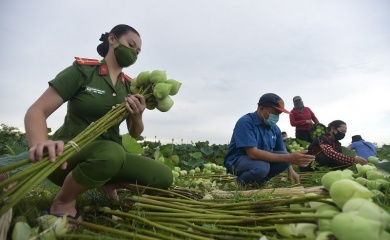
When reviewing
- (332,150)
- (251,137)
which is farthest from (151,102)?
(332,150)

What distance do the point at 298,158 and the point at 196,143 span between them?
636 centimetres

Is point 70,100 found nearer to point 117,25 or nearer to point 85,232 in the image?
point 117,25

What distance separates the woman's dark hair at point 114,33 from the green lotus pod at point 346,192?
6.06ft

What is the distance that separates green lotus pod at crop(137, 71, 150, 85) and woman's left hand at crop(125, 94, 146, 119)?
0.23m

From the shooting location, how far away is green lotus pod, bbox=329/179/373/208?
122 cm

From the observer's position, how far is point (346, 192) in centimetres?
123

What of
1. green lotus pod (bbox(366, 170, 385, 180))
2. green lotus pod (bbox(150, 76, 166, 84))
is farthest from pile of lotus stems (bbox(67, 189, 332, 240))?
green lotus pod (bbox(366, 170, 385, 180))

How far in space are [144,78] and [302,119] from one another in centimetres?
642

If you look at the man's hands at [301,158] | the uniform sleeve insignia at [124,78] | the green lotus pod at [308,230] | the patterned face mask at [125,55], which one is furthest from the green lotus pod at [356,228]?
the man's hands at [301,158]

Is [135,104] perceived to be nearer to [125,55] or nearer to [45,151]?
[125,55]

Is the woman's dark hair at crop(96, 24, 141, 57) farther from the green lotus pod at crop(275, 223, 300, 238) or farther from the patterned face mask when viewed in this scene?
the green lotus pod at crop(275, 223, 300, 238)

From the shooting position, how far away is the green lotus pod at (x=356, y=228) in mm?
1052

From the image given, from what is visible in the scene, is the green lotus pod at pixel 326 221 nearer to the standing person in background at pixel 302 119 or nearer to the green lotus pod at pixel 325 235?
the green lotus pod at pixel 325 235

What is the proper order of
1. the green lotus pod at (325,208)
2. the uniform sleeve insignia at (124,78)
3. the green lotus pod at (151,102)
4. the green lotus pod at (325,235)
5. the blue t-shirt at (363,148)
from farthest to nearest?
1. the blue t-shirt at (363,148)
2. the uniform sleeve insignia at (124,78)
3. the green lotus pod at (151,102)
4. the green lotus pod at (325,208)
5. the green lotus pod at (325,235)
